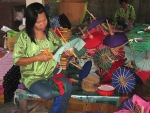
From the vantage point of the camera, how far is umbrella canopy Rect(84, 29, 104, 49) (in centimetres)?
339

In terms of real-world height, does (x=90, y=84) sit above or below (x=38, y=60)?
below

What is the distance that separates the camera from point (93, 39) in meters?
3.45

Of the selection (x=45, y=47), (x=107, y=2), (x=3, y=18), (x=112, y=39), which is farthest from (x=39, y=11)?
(x=107, y=2)

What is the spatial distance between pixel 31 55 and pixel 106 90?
99 cm

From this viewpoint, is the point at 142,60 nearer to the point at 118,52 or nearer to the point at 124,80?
the point at 118,52

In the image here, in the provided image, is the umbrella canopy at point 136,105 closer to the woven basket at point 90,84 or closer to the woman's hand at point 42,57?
the woven basket at point 90,84

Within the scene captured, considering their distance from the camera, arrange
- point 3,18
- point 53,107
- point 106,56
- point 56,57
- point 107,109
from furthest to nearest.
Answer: point 3,18
point 106,56
point 107,109
point 53,107
point 56,57

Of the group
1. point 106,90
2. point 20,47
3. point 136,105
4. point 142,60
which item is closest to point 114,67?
point 106,90

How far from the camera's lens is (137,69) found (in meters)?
3.43

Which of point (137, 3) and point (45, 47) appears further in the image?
point (137, 3)

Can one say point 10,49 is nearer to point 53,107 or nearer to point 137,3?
point 53,107

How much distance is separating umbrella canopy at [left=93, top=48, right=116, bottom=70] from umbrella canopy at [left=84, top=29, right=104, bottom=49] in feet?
0.44

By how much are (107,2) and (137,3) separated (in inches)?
56.6

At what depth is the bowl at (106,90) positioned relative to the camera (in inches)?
120
